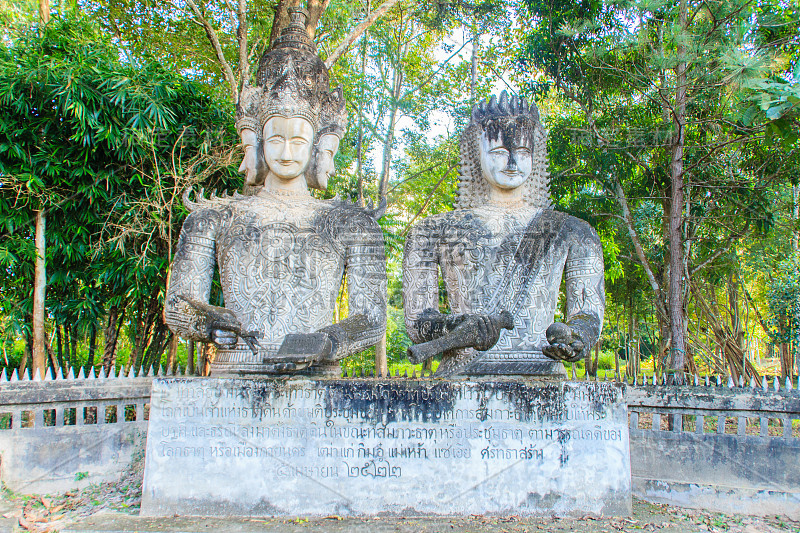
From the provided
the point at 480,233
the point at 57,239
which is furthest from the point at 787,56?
the point at 57,239

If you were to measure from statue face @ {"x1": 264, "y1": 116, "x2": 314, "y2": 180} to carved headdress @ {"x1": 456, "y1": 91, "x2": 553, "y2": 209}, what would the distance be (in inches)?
61.7

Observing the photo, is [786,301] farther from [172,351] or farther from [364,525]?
[172,351]

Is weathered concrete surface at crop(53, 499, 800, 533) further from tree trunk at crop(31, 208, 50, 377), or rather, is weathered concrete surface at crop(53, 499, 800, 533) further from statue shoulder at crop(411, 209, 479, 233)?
tree trunk at crop(31, 208, 50, 377)

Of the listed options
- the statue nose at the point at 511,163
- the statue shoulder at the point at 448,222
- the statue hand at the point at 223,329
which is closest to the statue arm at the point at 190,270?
the statue hand at the point at 223,329

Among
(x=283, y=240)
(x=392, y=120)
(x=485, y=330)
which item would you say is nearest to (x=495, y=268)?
(x=485, y=330)

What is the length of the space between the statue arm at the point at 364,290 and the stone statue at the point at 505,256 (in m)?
0.25

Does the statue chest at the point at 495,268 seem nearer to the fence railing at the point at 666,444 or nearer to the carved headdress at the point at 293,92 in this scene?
the fence railing at the point at 666,444

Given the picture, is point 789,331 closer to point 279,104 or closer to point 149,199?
point 279,104

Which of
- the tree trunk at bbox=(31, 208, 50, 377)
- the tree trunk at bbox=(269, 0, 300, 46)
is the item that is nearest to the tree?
the tree trunk at bbox=(269, 0, 300, 46)

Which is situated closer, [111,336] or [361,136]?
[111,336]

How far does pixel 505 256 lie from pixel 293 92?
2.51 meters

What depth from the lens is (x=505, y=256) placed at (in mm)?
5266

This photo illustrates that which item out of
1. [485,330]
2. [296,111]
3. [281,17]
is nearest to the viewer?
[485,330]

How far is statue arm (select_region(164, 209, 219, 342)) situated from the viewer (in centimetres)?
484
